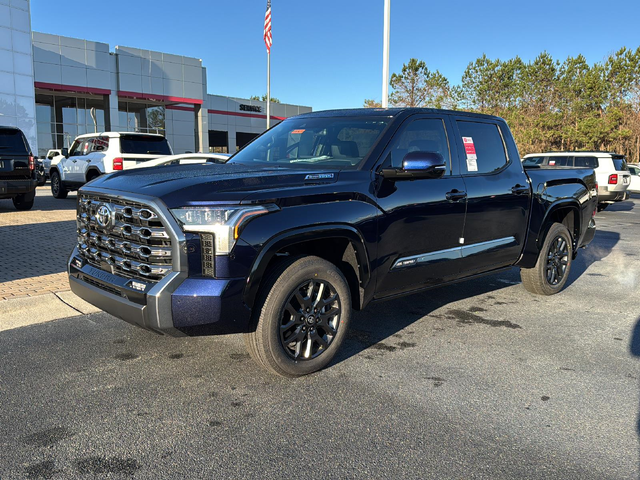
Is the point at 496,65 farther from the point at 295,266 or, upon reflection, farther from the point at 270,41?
the point at 295,266

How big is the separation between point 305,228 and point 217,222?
2.01 ft

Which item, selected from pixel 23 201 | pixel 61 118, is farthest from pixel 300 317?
pixel 61 118

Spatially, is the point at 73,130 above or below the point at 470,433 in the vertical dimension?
above

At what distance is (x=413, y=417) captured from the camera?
3264 millimetres

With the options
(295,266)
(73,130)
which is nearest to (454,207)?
(295,266)

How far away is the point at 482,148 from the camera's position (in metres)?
5.27

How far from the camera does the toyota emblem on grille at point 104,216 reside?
12.0ft

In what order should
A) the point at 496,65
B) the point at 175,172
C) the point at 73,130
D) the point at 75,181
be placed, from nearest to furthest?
the point at 175,172, the point at 75,181, the point at 73,130, the point at 496,65

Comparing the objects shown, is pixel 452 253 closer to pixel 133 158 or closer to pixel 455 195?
pixel 455 195

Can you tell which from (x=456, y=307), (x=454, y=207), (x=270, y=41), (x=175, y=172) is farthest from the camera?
(x=270, y=41)

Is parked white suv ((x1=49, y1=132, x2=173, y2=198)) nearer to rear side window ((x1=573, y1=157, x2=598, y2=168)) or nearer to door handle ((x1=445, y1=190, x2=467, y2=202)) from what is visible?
door handle ((x1=445, y1=190, x2=467, y2=202))

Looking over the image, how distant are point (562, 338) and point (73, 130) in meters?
38.1

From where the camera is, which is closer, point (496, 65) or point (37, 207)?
point (37, 207)

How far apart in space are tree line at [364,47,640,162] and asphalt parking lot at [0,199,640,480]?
4248 centimetres
